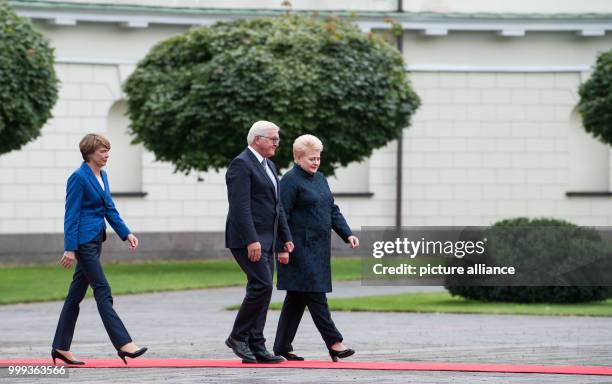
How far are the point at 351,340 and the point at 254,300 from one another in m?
3.18

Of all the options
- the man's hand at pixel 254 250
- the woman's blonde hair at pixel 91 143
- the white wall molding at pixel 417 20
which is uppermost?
the white wall molding at pixel 417 20

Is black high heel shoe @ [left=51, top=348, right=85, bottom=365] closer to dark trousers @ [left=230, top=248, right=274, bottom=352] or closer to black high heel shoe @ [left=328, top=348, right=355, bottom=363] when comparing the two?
dark trousers @ [left=230, top=248, right=274, bottom=352]

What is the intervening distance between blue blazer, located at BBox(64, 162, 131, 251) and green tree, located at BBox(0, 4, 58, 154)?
11.0 m

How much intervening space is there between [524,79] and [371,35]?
755 centimetres

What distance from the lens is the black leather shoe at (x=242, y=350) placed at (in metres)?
12.5

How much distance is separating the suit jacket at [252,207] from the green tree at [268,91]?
43.5ft

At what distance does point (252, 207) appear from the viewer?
496 inches

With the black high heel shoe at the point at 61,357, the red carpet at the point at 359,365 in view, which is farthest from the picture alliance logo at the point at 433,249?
the black high heel shoe at the point at 61,357

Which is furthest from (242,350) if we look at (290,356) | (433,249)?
(433,249)

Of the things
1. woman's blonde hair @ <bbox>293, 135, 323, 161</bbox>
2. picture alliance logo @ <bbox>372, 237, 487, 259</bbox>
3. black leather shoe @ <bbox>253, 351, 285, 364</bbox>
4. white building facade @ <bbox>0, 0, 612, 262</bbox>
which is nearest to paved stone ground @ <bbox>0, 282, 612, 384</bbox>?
black leather shoe @ <bbox>253, 351, 285, 364</bbox>

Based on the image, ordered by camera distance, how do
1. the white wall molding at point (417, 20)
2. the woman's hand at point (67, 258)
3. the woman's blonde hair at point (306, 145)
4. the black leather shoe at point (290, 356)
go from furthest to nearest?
the white wall molding at point (417, 20) → the black leather shoe at point (290, 356) → the woman's blonde hair at point (306, 145) → the woman's hand at point (67, 258)

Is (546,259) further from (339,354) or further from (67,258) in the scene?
(67,258)

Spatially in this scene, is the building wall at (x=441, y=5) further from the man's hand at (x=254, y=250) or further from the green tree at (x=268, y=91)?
the man's hand at (x=254, y=250)

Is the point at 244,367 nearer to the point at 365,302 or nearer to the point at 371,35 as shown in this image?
the point at 365,302
